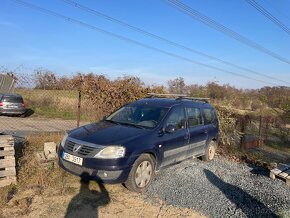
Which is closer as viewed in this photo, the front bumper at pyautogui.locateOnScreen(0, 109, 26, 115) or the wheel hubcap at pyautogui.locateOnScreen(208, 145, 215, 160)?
the wheel hubcap at pyautogui.locateOnScreen(208, 145, 215, 160)

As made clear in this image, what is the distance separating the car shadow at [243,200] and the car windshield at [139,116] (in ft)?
6.00

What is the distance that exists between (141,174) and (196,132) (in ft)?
8.01

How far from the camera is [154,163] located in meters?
6.49

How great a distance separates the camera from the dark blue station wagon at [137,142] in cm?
576

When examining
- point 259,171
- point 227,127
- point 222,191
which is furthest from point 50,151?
point 227,127

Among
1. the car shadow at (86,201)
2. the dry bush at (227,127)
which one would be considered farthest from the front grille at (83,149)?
the dry bush at (227,127)

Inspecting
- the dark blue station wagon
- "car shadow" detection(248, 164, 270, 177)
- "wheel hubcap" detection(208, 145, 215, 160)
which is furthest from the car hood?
"car shadow" detection(248, 164, 270, 177)

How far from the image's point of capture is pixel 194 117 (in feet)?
26.8

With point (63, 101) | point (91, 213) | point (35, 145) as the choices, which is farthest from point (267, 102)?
point (91, 213)

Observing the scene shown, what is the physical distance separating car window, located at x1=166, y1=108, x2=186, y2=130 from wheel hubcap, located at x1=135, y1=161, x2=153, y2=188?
116 cm

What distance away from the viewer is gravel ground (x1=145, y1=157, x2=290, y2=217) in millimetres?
5594

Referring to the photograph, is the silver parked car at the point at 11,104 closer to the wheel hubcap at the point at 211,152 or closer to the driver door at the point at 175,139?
the wheel hubcap at the point at 211,152

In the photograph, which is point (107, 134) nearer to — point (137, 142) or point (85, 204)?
point (137, 142)

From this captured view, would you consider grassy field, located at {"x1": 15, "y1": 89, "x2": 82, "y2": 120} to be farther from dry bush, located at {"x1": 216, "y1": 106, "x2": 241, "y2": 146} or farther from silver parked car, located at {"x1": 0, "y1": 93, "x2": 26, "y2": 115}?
dry bush, located at {"x1": 216, "y1": 106, "x2": 241, "y2": 146}
